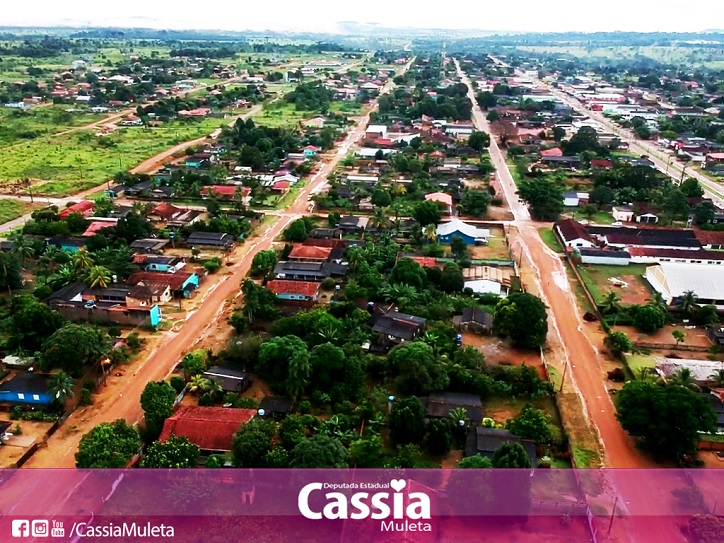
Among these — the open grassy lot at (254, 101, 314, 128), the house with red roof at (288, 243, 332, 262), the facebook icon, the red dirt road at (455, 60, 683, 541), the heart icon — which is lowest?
the red dirt road at (455, 60, 683, 541)

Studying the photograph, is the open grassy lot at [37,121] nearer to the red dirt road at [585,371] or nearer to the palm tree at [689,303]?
the red dirt road at [585,371]

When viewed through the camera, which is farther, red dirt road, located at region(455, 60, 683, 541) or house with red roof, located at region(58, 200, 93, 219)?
house with red roof, located at region(58, 200, 93, 219)

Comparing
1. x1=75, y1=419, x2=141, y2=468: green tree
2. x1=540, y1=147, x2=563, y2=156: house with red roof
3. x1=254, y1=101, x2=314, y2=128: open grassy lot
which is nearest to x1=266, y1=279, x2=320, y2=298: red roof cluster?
x1=75, y1=419, x2=141, y2=468: green tree

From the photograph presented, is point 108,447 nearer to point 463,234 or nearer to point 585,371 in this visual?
point 585,371

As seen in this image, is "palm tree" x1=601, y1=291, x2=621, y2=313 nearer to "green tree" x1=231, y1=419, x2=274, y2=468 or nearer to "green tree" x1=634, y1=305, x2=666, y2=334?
"green tree" x1=634, y1=305, x2=666, y2=334

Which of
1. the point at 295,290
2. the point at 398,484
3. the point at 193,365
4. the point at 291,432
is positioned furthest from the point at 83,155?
the point at 398,484

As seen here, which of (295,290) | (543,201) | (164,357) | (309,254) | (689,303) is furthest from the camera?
(543,201)

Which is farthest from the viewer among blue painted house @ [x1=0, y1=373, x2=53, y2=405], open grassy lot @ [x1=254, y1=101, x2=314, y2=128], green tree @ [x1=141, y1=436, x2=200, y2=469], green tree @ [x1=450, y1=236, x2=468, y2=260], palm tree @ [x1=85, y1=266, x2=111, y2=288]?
open grassy lot @ [x1=254, y1=101, x2=314, y2=128]

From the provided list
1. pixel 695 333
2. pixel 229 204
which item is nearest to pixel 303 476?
pixel 695 333
